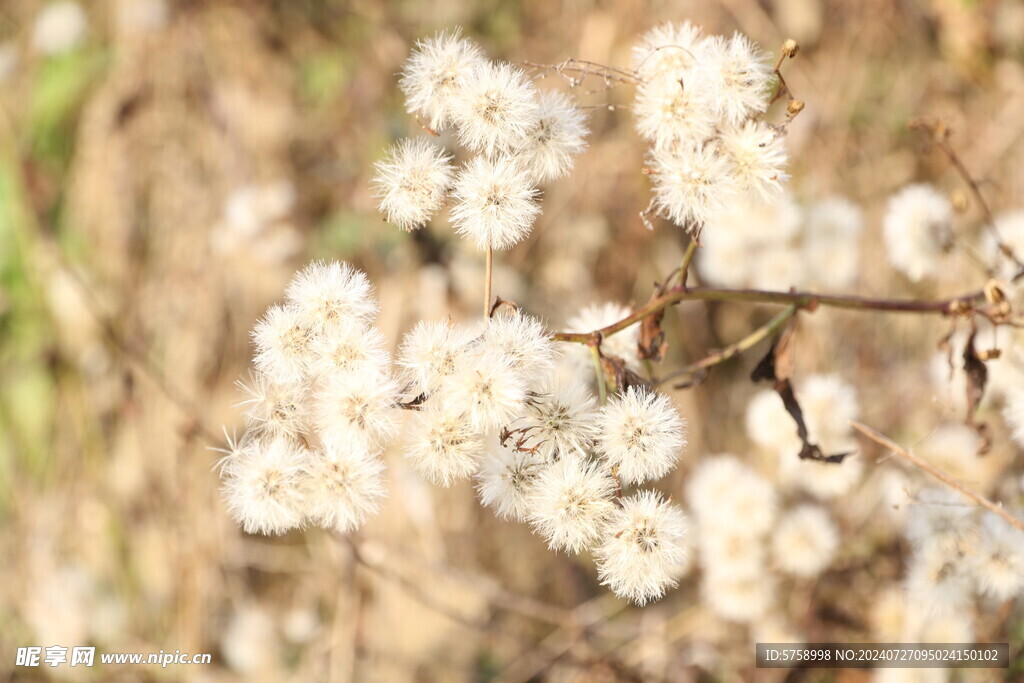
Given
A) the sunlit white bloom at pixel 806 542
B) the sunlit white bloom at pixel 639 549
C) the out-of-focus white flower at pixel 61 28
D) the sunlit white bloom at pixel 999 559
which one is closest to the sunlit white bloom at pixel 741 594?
the sunlit white bloom at pixel 806 542

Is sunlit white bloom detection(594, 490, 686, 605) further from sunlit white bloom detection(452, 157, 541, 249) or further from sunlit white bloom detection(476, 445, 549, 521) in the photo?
sunlit white bloom detection(452, 157, 541, 249)

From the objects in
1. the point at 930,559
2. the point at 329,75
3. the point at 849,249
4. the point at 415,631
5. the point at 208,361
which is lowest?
the point at 415,631

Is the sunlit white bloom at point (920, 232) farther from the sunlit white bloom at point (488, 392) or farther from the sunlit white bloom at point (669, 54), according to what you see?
the sunlit white bloom at point (488, 392)

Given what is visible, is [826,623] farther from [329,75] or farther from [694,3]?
[329,75]

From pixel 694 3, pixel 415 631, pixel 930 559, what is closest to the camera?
pixel 930 559

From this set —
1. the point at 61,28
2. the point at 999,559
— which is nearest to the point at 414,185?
the point at 999,559

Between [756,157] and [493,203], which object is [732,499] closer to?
[756,157]

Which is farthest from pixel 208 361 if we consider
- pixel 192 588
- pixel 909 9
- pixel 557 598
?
pixel 909 9
